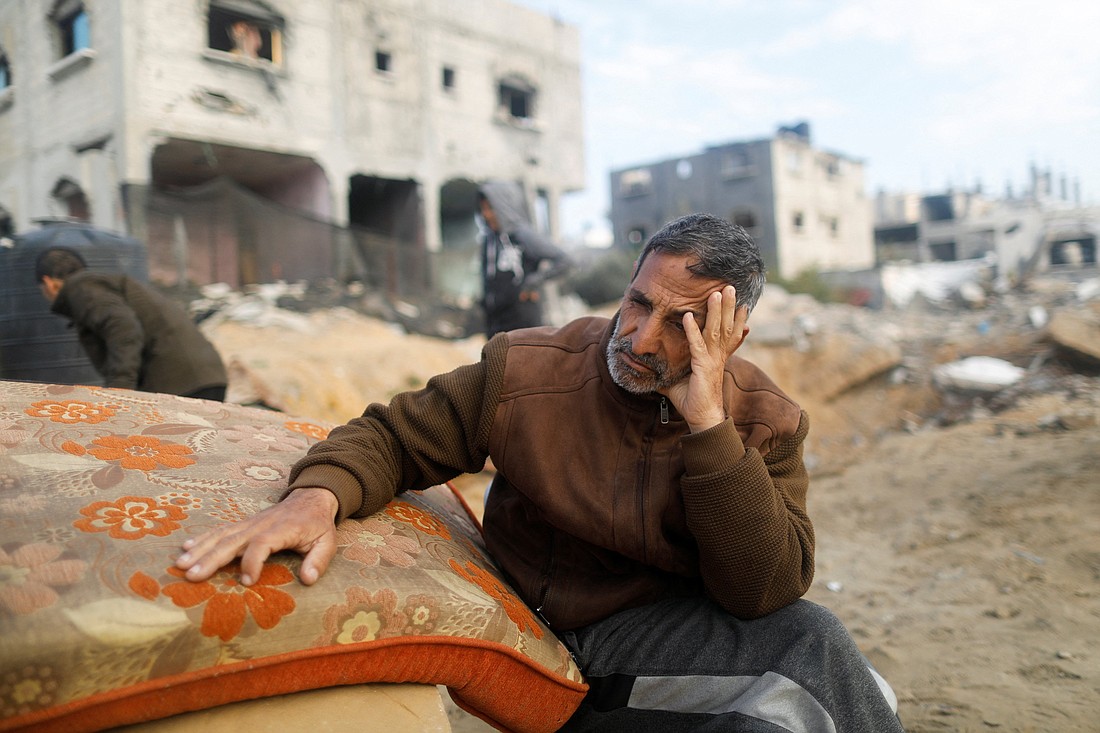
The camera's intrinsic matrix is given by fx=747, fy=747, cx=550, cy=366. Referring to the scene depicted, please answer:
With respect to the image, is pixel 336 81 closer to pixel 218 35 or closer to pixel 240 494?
pixel 218 35

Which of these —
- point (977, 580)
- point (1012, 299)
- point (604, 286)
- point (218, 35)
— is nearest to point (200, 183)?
point (218, 35)

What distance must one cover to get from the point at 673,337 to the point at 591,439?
31 centimetres

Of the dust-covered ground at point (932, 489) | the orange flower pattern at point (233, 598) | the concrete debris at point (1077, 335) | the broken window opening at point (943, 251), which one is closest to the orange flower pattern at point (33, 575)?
the orange flower pattern at point (233, 598)

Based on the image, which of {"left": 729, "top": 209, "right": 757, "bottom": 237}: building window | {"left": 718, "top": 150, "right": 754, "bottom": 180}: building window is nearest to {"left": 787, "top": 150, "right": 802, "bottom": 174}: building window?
{"left": 718, "top": 150, "right": 754, "bottom": 180}: building window

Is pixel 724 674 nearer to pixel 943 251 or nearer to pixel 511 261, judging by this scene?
pixel 511 261

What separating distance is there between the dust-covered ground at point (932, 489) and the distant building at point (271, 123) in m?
1.57

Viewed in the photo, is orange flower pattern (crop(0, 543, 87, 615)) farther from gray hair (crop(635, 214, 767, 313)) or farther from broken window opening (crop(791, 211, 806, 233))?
broken window opening (crop(791, 211, 806, 233))

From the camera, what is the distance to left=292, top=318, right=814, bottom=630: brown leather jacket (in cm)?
158

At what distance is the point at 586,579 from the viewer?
183cm

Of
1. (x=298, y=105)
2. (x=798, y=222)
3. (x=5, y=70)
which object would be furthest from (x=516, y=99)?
(x=798, y=222)

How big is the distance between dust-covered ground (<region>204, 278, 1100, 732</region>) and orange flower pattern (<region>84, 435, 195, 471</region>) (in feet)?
5.51

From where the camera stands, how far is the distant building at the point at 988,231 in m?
25.3

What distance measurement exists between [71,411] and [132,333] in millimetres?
2489

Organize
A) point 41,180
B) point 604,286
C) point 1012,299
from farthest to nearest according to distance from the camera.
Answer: point 604,286
point 1012,299
point 41,180
